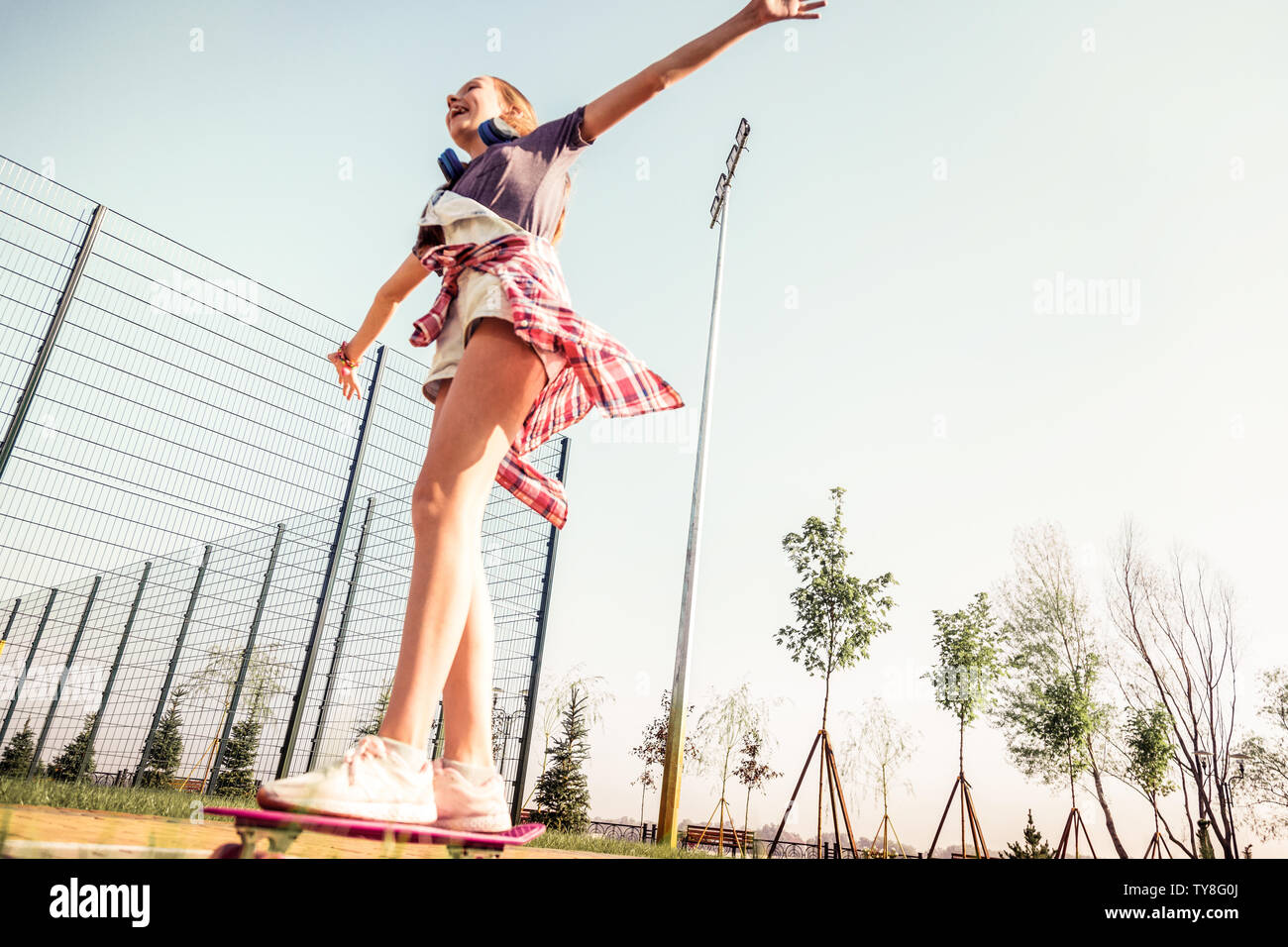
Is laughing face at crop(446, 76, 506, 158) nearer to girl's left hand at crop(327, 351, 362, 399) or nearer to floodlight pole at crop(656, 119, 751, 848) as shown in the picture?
girl's left hand at crop(327, 351, 362, 399)

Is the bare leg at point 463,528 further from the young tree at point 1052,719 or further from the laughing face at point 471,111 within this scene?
the young tree at point 1052,719

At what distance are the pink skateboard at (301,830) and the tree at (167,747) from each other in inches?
247

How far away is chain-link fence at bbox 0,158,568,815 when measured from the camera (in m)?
4.31

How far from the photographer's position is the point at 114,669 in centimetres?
646

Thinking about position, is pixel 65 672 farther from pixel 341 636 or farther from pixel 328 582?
pixel 328 582

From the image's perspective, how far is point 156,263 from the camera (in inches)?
190

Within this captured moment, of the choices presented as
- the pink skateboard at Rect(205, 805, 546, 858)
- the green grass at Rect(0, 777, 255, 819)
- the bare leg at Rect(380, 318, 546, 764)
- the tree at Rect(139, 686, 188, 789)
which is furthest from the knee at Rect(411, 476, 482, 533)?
the tree at Rect(139, 686, 188, 789)

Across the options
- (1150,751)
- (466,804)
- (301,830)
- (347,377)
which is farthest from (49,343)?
(1150,751)

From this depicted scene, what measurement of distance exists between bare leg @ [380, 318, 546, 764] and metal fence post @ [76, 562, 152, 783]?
543cm

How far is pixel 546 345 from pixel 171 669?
6.65 m

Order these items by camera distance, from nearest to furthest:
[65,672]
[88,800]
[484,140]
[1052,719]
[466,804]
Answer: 1. [466,804]
2. [484,140]
3. [88,800]
4. [65,672]
5. [1052,719]
